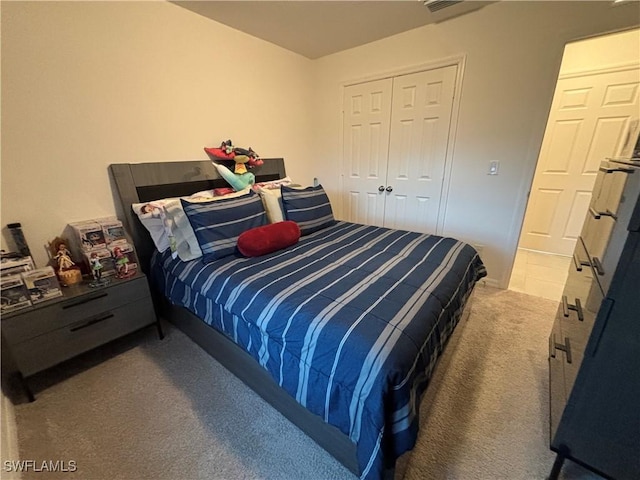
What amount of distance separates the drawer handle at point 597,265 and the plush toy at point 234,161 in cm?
235

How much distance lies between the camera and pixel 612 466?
3.15 feet

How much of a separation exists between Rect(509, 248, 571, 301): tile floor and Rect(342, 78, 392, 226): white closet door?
1586 mm

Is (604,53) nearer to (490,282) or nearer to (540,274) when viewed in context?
(540,274)

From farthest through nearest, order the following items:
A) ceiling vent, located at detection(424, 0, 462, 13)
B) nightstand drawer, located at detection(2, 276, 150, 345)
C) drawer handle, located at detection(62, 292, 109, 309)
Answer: ceiling vent, located at detection(424, 0, 462, 13) < drawer handle, located at detection(62, 292, 109, 309) < nightstand drawer, located at detection(2, 276, 150, 345)

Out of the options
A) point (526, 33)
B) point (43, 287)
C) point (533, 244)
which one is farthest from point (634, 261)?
point (533, 244)

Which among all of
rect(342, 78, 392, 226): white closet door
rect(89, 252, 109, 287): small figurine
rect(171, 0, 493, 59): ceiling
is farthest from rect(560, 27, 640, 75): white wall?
rect(89, 252, 109, 287): small figurine

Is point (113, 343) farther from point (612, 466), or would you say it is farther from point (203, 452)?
point (612, 466)

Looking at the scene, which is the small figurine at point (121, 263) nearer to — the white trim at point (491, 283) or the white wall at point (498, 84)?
the white wall at point (498, 84)

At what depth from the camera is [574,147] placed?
3166mm

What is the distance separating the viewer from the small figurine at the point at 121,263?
173 cm

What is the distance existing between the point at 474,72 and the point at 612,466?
2.68m

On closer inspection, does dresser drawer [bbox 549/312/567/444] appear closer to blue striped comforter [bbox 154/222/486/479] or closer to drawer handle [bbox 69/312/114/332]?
blue striped comforter [bbox 154/222/486/479]

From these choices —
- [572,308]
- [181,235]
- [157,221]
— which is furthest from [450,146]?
[157,221]

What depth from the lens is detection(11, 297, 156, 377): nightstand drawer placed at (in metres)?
1.39
